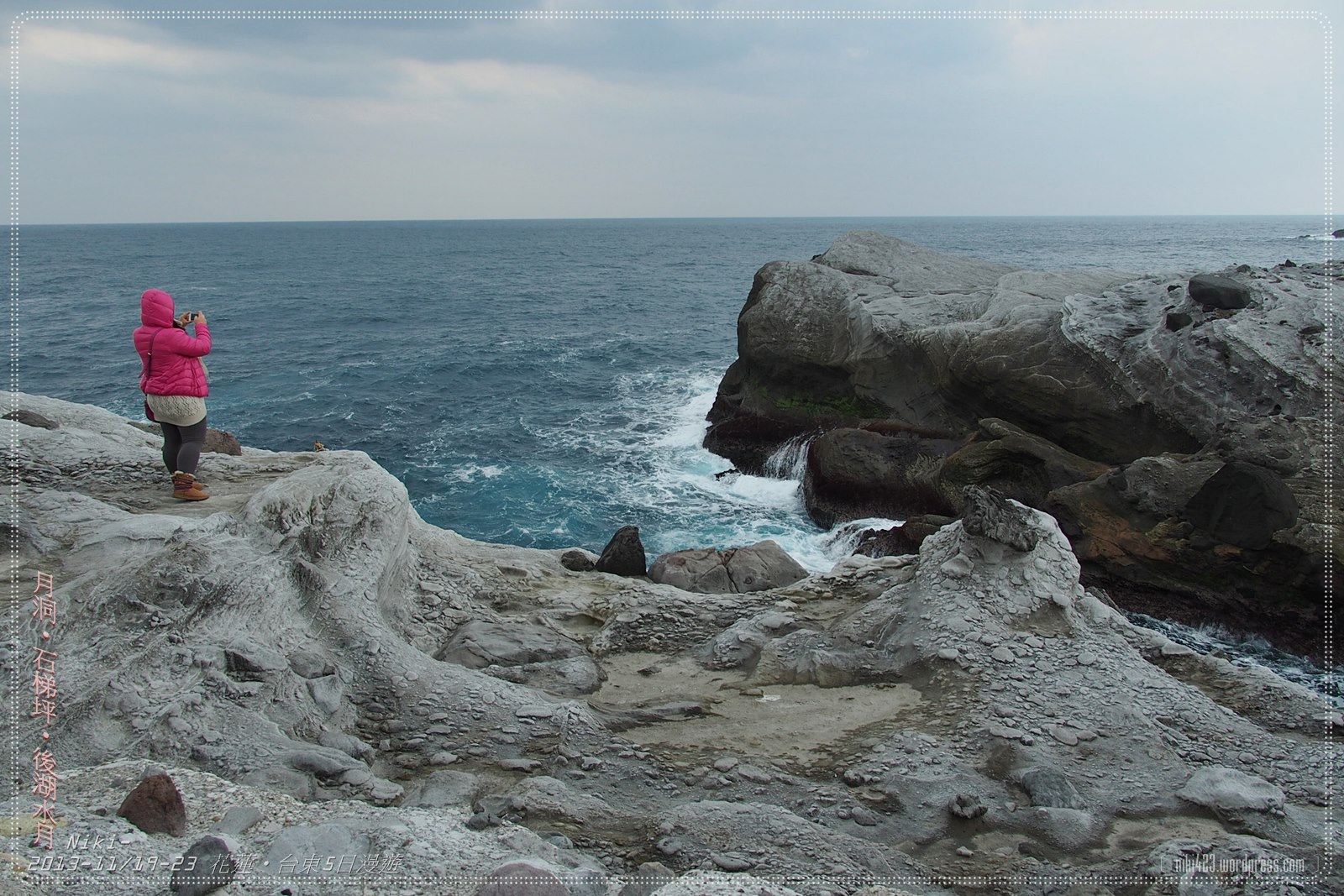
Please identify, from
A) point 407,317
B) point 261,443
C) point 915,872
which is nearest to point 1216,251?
point 407,317

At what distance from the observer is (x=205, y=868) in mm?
4746

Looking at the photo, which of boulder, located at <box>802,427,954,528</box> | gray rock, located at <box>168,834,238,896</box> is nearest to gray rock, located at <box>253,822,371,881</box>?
gray rock, located at <box>168,834,238,896</box>

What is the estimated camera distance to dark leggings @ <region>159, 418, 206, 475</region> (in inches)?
383

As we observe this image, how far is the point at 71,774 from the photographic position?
19.0 ft

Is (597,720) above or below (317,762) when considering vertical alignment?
below

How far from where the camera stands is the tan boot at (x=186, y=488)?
9.57 meters

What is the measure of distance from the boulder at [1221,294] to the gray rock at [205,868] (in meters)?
20.8

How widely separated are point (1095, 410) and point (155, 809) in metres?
19.2

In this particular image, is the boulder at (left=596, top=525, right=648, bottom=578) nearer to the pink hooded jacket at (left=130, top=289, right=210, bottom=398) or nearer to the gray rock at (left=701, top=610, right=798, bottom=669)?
the gray rock at (left=701, top=610, right=798, bottom=669)

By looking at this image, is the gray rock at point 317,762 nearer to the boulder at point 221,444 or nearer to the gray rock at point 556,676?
the gray rock at point 556,676

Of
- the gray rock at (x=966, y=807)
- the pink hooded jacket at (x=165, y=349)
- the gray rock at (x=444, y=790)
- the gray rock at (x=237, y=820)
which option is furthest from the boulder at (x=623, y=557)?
the gray rock at (x=237, y=820)

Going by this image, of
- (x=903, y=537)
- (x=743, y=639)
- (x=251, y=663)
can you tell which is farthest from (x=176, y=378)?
(x=903, y=537)

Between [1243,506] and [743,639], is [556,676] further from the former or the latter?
[1243,506]

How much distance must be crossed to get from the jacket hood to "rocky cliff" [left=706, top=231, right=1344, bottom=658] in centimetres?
1502
